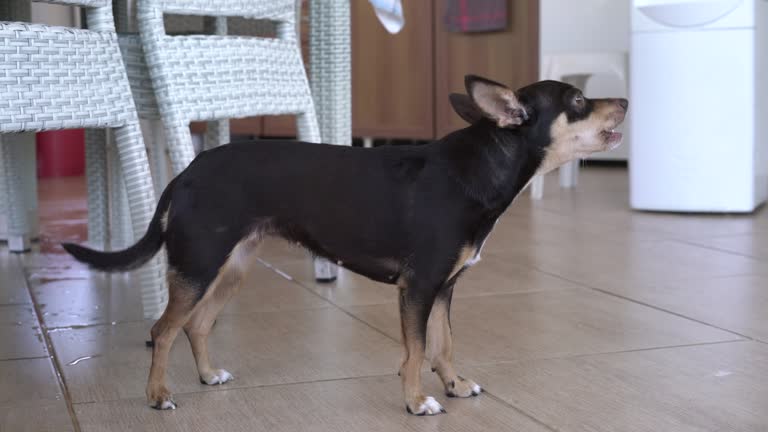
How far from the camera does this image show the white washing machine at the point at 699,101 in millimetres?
4188

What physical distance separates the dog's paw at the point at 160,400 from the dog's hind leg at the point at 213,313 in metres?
0.16

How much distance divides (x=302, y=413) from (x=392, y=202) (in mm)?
409

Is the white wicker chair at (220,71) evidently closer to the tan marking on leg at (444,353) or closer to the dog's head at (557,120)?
the tan marking on leg at (444,353)

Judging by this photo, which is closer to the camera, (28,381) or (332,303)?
(28,381)

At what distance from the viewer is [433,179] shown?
174 cm

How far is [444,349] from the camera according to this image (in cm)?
A: 185

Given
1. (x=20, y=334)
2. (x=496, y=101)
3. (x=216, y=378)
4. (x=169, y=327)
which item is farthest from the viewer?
(x=20, y=334)

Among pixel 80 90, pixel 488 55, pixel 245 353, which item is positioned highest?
Answer: pixel 488 55

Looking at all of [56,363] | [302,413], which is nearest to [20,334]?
[56,363]

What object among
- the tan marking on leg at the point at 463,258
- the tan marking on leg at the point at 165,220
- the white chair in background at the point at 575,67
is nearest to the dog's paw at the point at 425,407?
the tan marking on leg at the point at 463,258

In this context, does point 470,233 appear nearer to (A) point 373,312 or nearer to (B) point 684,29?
(A) point 373,312

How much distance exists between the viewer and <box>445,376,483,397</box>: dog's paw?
72.0 inches

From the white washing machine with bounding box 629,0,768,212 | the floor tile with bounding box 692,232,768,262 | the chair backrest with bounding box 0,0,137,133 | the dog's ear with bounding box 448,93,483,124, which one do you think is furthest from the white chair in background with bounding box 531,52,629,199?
the dog's ear with bounding box 448,93,483,124

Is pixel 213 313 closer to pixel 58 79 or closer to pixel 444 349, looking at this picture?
pixel 444 349
